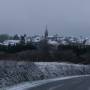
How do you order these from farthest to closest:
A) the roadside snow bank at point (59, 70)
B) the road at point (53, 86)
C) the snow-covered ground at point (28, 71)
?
the roadside snow bank at point (59, 70) < the snow-covered ground at point (28, 71) < the road at point (53, 86)

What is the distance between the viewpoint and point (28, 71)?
32.6 meters

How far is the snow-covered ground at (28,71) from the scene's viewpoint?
92.2 feet

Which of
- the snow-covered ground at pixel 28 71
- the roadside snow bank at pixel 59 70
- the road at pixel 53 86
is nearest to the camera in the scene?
the road at pixel 53 86

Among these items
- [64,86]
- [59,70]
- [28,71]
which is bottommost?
[59,70]

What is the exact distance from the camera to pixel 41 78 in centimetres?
3291

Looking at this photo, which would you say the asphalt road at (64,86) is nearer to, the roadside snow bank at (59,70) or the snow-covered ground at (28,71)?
the snow-covered ground at (28,71)

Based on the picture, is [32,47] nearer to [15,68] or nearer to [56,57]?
[56,57]

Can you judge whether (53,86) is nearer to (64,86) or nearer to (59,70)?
(64,86)

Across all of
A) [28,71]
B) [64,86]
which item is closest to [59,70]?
[28,71]

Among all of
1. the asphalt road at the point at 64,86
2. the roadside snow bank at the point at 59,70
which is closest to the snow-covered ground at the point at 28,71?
the roadside snow bank at the point at 59,70

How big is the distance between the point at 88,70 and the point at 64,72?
485 centimetres

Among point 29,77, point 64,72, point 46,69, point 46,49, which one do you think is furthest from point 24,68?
point 46,49

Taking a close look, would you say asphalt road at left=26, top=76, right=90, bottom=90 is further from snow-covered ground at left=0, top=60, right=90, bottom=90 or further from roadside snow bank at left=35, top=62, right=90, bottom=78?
roadside snow bank at left=35, top=62, right=90, bottom=78

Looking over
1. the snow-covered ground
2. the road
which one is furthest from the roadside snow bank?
the road
